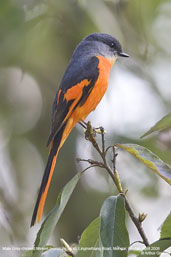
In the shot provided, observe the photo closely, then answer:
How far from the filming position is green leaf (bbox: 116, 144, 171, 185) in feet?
7.56

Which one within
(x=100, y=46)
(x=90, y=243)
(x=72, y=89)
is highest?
(x=100, y=46)

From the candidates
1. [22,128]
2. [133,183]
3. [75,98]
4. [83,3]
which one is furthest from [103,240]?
[22,128]

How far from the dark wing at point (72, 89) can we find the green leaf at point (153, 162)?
1.01m

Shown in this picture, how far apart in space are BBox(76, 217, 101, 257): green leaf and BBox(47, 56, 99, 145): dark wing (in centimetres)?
108

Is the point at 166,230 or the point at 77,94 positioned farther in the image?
the point at 77,94

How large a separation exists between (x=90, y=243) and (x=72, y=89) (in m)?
1.64

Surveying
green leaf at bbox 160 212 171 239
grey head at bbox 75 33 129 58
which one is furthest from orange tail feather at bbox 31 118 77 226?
grey head at bbox 75 33 129 58

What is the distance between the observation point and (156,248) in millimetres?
2086

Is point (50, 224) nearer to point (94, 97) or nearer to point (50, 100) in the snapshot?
point (94, 97)

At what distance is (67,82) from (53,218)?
1655 millimetres

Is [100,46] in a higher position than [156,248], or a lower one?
higher

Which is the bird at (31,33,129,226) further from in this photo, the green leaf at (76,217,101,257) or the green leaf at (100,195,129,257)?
the green leaf at (100,195,129,257)

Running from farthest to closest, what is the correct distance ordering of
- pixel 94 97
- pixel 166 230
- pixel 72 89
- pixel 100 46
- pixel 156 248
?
1. pixel 100 46
2. pixel 94 97
3. pixel 72 89
4. pixel 166 230
5. pixel 156 248

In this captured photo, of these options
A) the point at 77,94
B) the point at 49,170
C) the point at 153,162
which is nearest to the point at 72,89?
the point at 77,94
